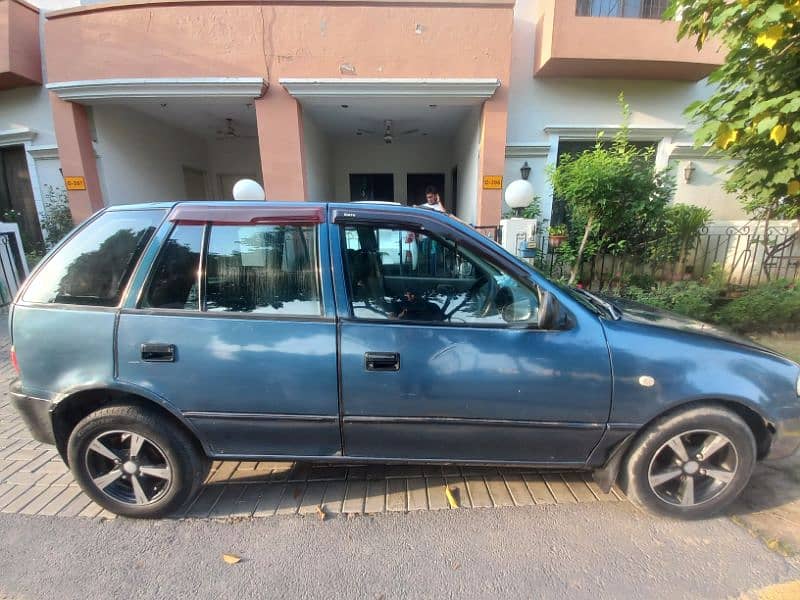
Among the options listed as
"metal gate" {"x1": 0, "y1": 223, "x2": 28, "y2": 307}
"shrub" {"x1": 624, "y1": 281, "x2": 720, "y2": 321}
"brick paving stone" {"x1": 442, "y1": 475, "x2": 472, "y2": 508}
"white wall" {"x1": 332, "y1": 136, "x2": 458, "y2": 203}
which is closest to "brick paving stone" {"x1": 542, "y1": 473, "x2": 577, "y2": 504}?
"brick paving stone" {"x1": 442, "y1": 475, "x2": 472, "y2": 508}

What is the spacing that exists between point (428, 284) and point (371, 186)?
9850 mm

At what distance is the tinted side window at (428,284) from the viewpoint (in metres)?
2.05

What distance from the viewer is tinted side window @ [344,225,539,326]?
Result: 2.05 metres

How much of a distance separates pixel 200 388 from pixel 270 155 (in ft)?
19.9

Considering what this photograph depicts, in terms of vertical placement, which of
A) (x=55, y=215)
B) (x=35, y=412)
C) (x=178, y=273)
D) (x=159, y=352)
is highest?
(x=55, y=215)

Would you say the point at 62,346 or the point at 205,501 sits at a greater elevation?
the point at 62,346

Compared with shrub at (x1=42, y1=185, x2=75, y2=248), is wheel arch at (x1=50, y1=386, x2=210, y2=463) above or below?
below

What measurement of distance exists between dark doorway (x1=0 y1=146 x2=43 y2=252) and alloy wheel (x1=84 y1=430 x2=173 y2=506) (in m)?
9.40

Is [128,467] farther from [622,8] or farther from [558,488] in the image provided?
[622,8]

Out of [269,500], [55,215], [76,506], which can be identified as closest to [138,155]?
[55,215]

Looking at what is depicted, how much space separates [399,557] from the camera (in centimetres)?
190

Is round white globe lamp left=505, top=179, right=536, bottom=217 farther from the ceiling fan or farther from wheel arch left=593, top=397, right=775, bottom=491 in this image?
wheel arch left=593, top=397, right=775, bottom=491

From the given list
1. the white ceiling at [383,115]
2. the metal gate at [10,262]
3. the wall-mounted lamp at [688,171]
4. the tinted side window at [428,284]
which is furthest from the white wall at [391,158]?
the tinted side window at [428,284]

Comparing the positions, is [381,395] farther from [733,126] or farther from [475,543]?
[733,126]
